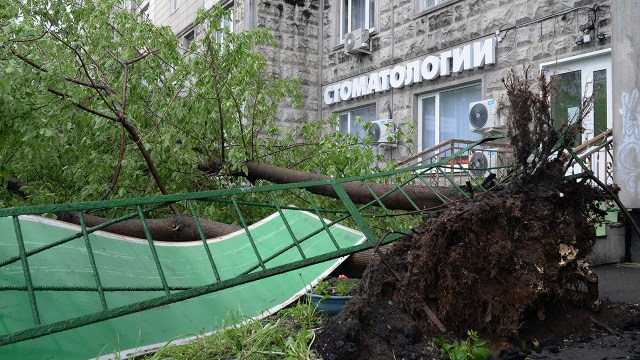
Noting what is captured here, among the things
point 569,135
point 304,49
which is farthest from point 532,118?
point 304,49

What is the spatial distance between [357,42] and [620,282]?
26.8 ft

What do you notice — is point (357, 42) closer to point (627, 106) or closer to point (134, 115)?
point (627, 106)

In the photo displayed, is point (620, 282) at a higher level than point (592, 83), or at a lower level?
lower

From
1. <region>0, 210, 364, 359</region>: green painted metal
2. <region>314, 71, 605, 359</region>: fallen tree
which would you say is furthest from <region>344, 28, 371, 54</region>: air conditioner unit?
<region>314, 71, 605, 359</region>: fallen tree

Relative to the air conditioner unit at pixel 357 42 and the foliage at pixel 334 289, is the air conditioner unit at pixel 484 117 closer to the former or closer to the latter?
the air conditioner unit at pixel 357 42

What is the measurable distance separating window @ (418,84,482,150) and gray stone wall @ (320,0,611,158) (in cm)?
22

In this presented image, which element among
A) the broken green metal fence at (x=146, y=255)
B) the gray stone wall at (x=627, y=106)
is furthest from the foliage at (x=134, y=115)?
the gray stone wall at (x=627, y=106)

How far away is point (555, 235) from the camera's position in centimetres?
339

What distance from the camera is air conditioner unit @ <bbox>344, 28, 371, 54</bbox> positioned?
40.4ft

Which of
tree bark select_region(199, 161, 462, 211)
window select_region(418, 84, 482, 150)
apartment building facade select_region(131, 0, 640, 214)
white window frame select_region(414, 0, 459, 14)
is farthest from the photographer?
white window frame select_region(414, 0, 459, 14)

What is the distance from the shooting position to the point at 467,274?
10.3 feet

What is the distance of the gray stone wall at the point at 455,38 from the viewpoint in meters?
8.66

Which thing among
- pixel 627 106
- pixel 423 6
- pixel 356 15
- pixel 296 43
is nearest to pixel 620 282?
pixel 627 106

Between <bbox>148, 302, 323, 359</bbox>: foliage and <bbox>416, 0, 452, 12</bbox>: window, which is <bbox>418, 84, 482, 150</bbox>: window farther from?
<bbox>148, 302, 323, 359</bbox>: foliage
